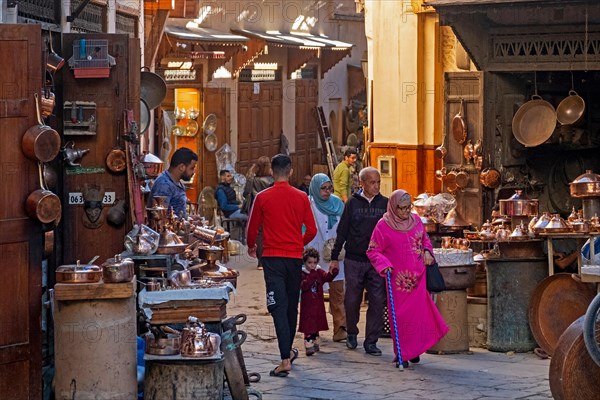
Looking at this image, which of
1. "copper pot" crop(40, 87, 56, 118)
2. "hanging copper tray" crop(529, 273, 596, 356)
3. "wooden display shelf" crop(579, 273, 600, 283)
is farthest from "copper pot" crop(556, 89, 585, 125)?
"copper pot" crop(40, 87, 56, 118)

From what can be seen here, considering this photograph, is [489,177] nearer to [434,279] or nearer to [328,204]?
[328,204]

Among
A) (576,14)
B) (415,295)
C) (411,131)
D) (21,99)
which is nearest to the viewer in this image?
(21,99)

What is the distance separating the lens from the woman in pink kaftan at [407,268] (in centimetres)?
1225

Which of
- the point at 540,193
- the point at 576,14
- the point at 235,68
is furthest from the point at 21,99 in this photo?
the point at 235,68

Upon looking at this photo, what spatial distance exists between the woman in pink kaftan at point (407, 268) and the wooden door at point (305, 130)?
20678 mm

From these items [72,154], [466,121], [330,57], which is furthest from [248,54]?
[72,154]

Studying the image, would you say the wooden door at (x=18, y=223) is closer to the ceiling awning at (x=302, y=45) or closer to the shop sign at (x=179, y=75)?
the shop sign at (x=179, y=75)

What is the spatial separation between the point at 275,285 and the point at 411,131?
8.43 meters

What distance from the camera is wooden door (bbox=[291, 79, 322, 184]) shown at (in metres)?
33.6

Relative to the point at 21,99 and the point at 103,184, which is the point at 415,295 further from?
the point at 21,99

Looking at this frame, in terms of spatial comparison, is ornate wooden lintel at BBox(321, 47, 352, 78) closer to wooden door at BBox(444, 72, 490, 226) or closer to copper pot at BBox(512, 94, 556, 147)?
wooden door at BBox(444, 72, 490, 226)

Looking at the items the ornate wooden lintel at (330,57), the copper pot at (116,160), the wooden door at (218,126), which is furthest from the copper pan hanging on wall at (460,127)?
the ornate wooden lintel at (330,57)

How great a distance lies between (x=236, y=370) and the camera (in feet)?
33.1

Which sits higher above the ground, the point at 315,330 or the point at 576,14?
the point at 576,14
